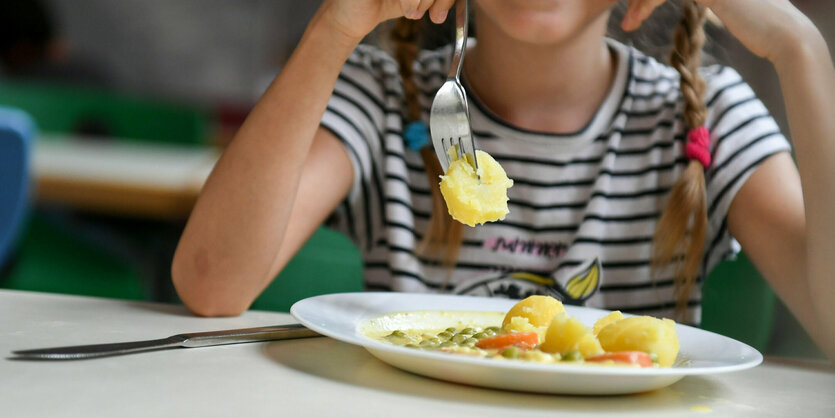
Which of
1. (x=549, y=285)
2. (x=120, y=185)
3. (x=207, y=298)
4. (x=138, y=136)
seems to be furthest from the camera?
(x=138, y=136)

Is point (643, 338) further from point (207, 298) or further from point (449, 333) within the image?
point (207, 298)

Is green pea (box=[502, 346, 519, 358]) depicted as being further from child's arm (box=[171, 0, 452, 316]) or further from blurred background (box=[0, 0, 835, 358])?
blurred background (box=[0, 0, 835, 358])

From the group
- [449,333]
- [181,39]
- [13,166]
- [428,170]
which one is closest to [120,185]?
[13,166]

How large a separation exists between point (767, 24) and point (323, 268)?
0.86 m

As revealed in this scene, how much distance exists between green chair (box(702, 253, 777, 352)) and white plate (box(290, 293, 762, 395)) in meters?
0.57

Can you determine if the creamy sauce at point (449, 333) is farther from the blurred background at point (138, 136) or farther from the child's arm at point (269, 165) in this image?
the blurred background at point (138, 136)

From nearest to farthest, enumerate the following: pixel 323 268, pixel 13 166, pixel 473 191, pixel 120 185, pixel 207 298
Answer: pixel 473 191, pixel 207 298, pixel 323 268, pixel 13 166, pixel 120 185

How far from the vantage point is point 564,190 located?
4.64 feet

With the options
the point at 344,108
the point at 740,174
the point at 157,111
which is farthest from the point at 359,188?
the point at 157,111

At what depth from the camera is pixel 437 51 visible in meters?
1.59

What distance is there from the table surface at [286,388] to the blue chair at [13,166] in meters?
1.11

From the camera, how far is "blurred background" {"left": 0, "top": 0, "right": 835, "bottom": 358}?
5.19 ft

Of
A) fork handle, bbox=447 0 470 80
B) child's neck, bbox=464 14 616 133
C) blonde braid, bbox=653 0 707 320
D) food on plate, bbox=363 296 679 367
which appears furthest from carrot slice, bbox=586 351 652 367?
child's neck, bbox=464 14 616 133

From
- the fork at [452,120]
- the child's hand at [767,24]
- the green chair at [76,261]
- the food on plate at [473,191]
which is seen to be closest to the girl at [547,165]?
the child's hand at [767,24]
